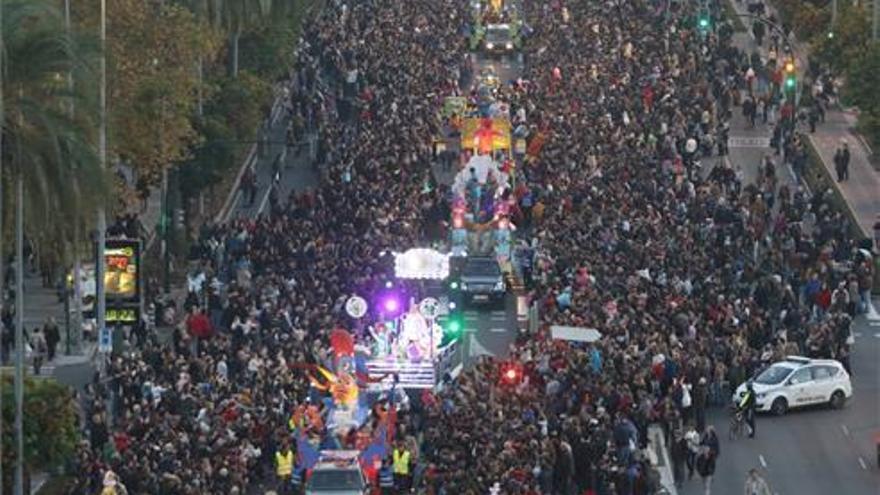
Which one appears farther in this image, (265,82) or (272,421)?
(265,82)

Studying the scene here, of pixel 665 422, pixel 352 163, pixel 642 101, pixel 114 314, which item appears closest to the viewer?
pixel 665 422

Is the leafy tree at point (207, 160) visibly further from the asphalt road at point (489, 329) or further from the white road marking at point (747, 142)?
the white road marking at point (747, 142)

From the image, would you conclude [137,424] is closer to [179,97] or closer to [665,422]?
[665,422]

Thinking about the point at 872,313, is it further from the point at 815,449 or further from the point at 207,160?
the point at 207,160

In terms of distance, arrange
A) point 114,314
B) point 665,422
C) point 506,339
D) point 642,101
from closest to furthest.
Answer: point 665,422 → point 114,314 → point 506,339 → point 642,101

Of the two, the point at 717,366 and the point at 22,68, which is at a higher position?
the point at 22,68

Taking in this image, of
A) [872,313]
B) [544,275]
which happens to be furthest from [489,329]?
[872,313]

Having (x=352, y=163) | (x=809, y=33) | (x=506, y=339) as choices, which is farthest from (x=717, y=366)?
(x=809, y=33)

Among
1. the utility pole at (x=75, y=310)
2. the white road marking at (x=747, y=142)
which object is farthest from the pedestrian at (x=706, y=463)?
the white road marking at (x=747, y=142)
